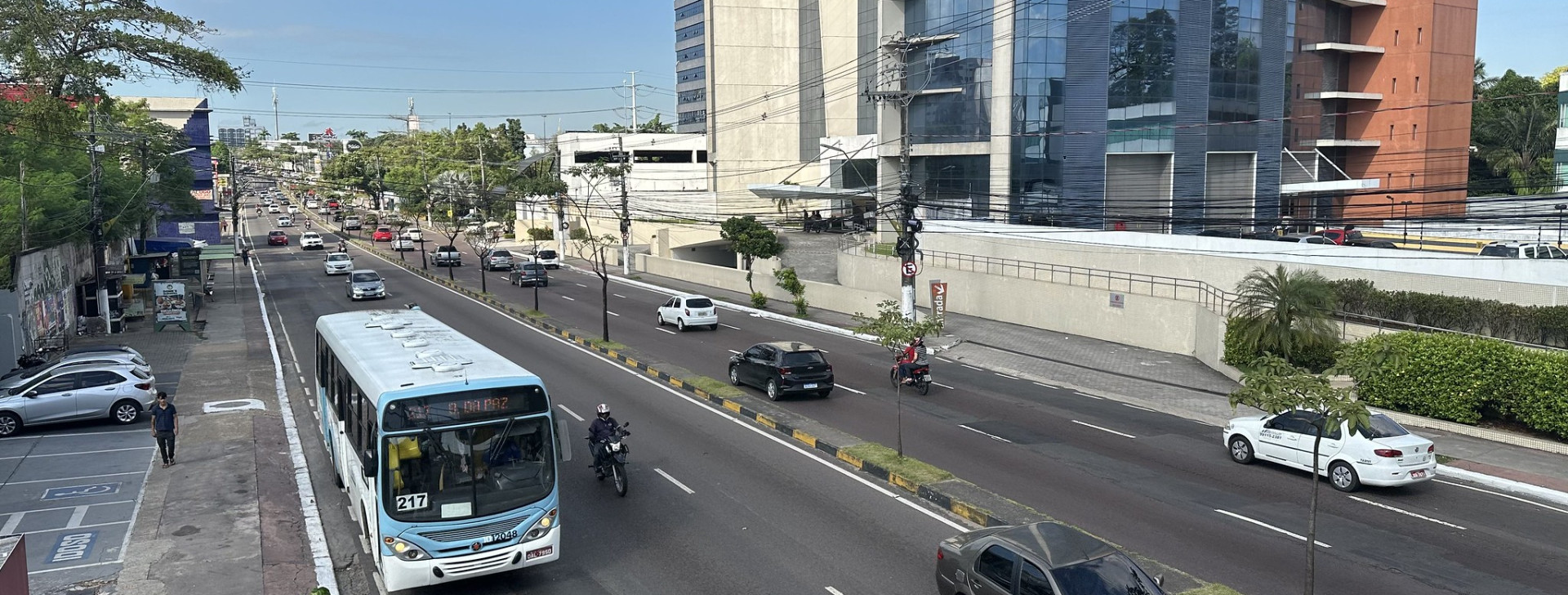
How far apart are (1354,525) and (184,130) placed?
85.2m

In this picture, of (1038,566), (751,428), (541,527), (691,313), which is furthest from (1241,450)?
(691,313)

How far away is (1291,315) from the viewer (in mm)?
27391

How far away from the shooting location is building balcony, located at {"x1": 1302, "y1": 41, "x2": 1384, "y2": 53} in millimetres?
64438

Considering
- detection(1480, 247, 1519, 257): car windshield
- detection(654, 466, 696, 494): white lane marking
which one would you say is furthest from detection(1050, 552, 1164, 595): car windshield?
detection(1480, 247, 1519, 257): car windshield

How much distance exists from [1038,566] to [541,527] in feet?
18.9

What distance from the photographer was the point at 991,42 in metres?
55.5

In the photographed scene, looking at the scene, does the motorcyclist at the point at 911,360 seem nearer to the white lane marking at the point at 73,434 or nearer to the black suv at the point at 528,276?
the white lane marking at the point at 73,434

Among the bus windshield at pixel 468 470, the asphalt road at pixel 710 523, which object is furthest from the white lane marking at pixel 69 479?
the bus windshield at pixel 468 470

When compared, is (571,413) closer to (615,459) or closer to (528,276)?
(615,459)

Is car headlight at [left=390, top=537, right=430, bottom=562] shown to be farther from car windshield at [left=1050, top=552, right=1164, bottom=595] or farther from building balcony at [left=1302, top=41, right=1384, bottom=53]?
building balcony at [left=1302, top=41, right=1384, bottom=53]

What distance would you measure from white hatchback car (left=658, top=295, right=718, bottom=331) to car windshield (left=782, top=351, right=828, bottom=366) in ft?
47.2

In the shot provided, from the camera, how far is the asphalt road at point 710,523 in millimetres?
12484

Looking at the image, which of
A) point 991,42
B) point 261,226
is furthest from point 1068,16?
point 261,226

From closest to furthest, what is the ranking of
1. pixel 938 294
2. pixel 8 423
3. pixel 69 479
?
pixel 69 479 < pixel 8 423 < pixel 938 294
